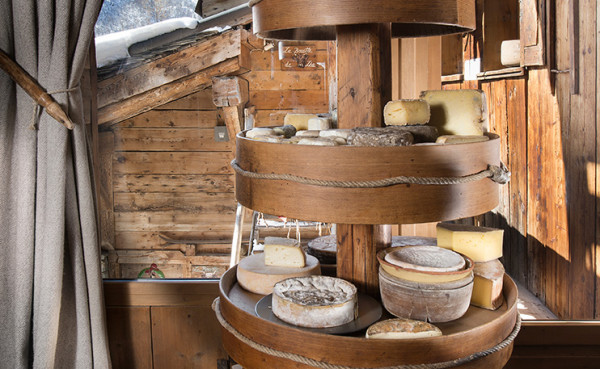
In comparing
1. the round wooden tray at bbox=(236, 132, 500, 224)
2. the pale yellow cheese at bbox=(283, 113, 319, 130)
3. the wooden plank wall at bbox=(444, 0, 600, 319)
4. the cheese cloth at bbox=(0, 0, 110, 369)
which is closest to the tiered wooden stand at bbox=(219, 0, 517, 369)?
the round wooden tray at bbox=(236, 132, 500, 224)

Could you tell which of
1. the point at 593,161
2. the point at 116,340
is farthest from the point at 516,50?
the point at 116,340

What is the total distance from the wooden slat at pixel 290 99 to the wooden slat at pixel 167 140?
206 millimetres

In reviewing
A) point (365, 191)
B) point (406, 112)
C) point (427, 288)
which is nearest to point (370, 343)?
point (427, 288)

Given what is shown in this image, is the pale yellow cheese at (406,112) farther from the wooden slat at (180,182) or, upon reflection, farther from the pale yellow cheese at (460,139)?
the wooden slat at (180,182)

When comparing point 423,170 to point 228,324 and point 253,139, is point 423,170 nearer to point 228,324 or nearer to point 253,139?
point 253,139

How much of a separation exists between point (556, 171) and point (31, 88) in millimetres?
2062

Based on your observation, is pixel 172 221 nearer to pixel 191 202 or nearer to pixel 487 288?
pixel 191 202

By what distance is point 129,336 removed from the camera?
210 cm

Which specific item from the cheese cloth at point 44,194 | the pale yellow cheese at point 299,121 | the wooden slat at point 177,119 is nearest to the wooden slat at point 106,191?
the wooden slat at point 177,119

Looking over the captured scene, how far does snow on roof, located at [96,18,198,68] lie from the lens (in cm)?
212

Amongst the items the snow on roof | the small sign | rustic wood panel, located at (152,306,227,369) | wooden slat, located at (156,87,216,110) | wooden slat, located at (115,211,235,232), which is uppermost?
the snow on roof

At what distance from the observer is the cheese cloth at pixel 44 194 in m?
1.75

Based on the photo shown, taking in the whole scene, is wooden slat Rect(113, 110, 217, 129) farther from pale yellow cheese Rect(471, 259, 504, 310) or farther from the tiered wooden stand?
pale yellow cheese Rect(471, 259, 504, 310)

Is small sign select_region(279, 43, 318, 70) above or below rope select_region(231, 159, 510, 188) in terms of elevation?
above
